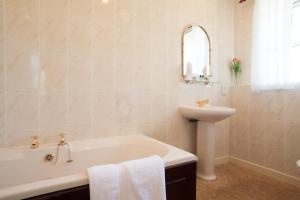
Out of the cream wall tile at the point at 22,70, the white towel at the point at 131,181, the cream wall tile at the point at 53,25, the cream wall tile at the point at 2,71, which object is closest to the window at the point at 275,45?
the white towel at the point at 131,181

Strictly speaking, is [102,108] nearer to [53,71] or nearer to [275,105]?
[53,71]

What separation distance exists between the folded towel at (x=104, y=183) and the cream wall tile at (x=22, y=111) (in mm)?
870

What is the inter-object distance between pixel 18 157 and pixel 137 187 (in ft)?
3.17

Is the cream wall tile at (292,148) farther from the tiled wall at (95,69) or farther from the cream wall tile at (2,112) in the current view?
the cream wall tile at (2,112)

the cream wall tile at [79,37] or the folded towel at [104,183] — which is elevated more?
the cream wall tile at [79,37]

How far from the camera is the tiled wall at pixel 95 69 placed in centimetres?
154

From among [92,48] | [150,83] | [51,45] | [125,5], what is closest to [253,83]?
[150,83]

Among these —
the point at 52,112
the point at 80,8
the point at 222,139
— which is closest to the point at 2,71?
the point at 52,112

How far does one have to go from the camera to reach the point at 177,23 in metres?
2.33

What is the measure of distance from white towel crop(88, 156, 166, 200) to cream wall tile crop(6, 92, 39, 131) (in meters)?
0.87

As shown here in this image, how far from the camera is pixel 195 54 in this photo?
2492mm

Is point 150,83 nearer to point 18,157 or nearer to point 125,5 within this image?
point 125,5

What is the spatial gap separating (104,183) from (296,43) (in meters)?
2.40

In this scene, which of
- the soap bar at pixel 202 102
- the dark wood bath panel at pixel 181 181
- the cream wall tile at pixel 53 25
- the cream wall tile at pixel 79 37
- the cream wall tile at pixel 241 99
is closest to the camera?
the dark wood bath panel at pixel 181 181
